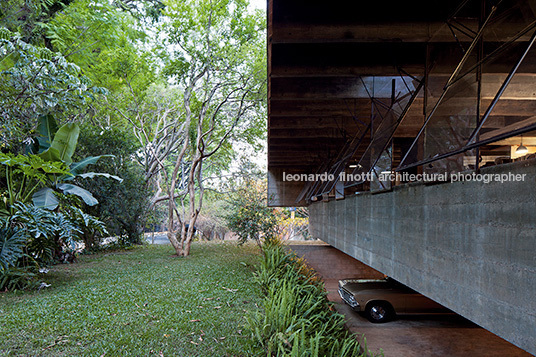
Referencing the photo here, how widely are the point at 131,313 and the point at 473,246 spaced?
493cm

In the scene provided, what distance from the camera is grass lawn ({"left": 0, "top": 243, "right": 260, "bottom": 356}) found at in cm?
452

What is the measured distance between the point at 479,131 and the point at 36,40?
528 inches

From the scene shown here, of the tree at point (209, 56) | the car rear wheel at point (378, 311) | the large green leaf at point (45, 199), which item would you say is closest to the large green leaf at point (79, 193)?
the large green leaf at point (45, 199)

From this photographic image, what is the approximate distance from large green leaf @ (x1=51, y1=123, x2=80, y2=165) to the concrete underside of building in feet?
23.9

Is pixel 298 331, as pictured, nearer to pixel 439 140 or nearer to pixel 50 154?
pixel 439 140

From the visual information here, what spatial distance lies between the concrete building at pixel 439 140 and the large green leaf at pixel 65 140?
479 centimetres

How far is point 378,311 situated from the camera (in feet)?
28.7

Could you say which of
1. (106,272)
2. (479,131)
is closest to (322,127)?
(106,272)

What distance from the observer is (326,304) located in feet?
23.1

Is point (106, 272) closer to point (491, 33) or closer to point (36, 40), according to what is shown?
point (36, 40)

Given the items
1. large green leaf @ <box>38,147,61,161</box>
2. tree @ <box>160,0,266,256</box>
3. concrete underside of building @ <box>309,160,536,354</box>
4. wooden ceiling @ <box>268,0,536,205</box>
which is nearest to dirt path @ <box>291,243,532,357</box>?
concrete underside of building @ <box>309,160,536,354</box>

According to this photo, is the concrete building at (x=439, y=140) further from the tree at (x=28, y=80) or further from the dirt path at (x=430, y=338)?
the tree at (x=28, y=80)

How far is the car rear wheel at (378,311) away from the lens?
8.69m

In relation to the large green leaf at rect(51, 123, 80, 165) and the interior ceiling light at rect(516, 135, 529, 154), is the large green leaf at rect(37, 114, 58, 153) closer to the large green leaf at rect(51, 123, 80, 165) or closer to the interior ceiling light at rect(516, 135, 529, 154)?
the large green leaf at rect(51, 123, 80, 165)
